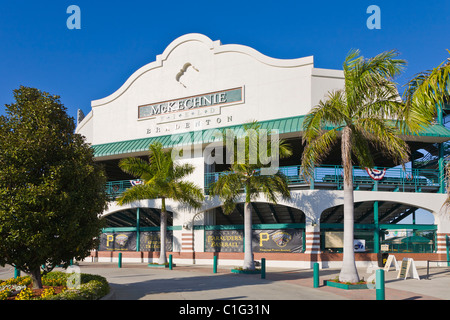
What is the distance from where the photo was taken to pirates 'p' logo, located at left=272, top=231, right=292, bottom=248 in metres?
29.1

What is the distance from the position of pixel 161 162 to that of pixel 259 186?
25.0 ft

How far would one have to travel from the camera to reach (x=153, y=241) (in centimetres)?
3359

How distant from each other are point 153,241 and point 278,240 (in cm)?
972

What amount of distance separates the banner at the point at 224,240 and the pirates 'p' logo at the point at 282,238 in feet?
7.83

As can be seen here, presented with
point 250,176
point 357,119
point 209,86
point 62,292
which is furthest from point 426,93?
point 209,86

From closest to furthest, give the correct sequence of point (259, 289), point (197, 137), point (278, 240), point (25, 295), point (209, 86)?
point (25, 295) < point (259, 289) < point (278, 240) < point (197, 137) < point (209, 86)

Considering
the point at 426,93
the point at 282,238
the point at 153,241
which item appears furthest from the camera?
the point at 153,241

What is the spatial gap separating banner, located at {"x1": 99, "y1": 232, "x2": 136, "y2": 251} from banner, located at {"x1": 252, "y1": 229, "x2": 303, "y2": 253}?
10.1 metres

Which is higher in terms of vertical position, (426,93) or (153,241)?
(426,93)

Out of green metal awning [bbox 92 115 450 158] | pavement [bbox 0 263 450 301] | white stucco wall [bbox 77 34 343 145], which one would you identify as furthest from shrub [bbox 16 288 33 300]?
white stucco wall [bbox 77 34 343 145]

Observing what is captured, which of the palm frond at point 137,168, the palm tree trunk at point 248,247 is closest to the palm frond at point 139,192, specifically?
the palm frond at point 137,168

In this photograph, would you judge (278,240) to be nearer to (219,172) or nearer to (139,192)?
(219,172)

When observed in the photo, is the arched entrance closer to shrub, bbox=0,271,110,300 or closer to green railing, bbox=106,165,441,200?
green railing, bbox=106,165,441,200

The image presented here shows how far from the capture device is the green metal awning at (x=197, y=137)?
93.0ft
